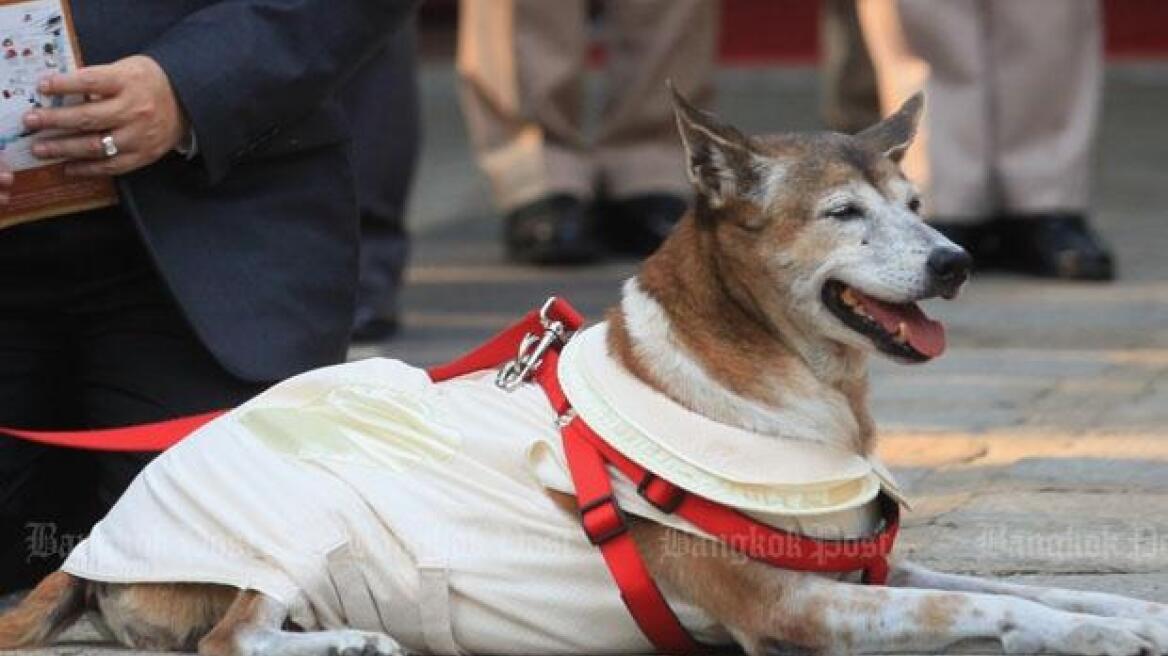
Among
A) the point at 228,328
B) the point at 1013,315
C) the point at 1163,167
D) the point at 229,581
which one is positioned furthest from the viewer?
the point at 1163,167

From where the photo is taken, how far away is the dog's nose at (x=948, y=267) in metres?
3.36

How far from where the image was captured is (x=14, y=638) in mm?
3529

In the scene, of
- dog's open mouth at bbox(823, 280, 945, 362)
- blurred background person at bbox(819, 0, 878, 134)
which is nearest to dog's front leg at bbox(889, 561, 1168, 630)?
dog's open mouth at bbox(823, 280, 945, 362)

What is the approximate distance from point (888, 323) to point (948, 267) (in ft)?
0.40

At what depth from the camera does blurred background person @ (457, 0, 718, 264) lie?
714 centimetres

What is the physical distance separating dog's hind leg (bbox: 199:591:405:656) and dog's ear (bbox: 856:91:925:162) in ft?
3.52

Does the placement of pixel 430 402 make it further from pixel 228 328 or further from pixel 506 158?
pixel 506 158

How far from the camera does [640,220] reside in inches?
285

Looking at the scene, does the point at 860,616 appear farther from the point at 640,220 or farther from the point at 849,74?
the point at 849,74

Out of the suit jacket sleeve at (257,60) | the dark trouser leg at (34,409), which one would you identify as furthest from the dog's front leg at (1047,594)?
the dark trouser leg at (34,409)

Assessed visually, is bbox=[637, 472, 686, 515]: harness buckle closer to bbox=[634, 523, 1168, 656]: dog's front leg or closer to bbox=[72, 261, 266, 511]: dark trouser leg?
bbox=[634, 523, 1168, 656]: dog's front leg

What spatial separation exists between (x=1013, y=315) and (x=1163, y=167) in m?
2.82

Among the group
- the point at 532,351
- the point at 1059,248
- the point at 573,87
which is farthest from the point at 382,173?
the point at 532,351

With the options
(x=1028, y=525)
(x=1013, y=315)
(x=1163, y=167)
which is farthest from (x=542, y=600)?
(x=1163, y=167)
